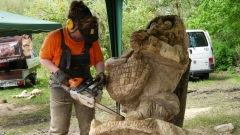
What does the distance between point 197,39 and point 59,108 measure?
7.42 metres

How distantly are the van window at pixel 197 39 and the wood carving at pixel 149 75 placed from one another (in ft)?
23.6

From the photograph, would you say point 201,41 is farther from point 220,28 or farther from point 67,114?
point 67,114

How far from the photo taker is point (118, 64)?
2.39 m

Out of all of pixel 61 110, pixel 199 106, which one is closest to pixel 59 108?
pixel 61 110

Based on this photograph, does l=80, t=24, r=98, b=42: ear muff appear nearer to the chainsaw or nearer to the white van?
the chainsaw

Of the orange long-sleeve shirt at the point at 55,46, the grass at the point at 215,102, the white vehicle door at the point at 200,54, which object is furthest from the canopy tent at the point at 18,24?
the white vehicle door at the point at 200,54

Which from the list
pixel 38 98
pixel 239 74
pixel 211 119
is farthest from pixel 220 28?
pixel 38 98

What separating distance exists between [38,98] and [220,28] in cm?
591

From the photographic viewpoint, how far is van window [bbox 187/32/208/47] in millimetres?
9391

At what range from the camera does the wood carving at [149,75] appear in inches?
89.0

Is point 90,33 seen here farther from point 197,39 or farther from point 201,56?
point 197,39

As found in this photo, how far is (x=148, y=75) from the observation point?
2.34 m

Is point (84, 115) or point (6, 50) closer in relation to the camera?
point (84, 115)

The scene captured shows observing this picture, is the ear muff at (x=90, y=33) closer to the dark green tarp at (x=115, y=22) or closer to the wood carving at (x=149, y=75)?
the wood carving at (x=149, y=75)
